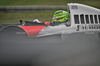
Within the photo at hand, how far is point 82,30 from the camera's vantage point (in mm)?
5320

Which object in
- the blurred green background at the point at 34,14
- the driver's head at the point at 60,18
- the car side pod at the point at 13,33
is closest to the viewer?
the car side pod at the point at 13,33

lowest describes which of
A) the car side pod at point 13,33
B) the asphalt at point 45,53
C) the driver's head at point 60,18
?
the asphalt at point 45,53

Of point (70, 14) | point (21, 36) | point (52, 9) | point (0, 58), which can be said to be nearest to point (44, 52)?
point (0, 58)

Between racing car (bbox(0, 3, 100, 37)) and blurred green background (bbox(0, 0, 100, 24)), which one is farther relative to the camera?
blurred green background (bbox(0, 0, 100, 24))

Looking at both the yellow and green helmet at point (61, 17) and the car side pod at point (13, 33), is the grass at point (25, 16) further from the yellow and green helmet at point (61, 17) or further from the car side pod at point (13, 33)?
the car side pod at point (13, 33)

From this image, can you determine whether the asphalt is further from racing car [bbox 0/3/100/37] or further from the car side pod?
racing car [bbox 0/3/100/37]

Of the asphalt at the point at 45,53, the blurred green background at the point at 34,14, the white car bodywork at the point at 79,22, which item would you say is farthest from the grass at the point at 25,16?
the asphalt at the point at 45,53

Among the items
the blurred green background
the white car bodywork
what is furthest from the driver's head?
the blurred green background

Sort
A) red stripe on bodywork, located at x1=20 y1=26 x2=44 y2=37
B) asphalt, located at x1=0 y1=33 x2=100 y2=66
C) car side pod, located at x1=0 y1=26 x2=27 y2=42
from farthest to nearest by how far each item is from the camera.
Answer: red stripe on bodywork, located at x1=20 y1=26 x2=44 y2=37, car side pod, located at x1=0 y1=26 x2=27 y2=42, asphalt, located at x1=0 y1=33 x2=100 y2=66

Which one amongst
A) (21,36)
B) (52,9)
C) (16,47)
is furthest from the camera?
(52,9)

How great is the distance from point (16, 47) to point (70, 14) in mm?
2811

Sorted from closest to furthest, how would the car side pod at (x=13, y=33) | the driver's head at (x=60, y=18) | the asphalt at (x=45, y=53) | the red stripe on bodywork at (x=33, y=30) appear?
the asphalt at (x=45, y=53)
the car side pod at (x=13, y=33)
the red stripe on bodywork at (x=33, y=30)
the driver's head at (x=60, y=18)

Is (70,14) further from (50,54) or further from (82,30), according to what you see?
(50,54)

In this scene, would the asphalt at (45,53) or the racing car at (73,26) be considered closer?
the asphalt at (45,53)
